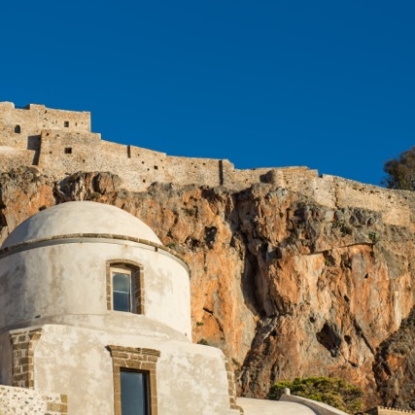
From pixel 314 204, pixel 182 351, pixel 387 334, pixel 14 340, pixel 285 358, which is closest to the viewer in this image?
pixel 14 340

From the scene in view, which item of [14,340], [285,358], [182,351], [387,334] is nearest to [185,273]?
[182,351]

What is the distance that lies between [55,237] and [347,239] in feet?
163

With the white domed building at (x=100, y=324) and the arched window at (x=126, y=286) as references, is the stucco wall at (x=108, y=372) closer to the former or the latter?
the white domed building at (x=100, y=324)

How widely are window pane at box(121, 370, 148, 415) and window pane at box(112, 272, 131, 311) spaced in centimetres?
194

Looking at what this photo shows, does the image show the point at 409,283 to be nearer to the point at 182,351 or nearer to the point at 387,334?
the point at 387,334

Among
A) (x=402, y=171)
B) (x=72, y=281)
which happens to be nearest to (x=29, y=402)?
(x=72, y=281)

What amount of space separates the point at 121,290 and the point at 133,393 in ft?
8.98

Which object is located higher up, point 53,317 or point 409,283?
point 409,283

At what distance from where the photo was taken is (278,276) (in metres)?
71.2

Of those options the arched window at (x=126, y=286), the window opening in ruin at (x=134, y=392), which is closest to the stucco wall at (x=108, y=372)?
the window opening in ruin at (x=134, y=392)

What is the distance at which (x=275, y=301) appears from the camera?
70625 millimetres

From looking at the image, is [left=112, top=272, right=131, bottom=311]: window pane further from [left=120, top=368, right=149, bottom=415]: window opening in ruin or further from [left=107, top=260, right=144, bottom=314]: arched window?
[left=120, top=368, right=149, bottom=415]: window opening in ruin

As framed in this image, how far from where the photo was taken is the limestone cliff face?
223 ft

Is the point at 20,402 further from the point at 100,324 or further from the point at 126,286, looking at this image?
the point at 126,286
